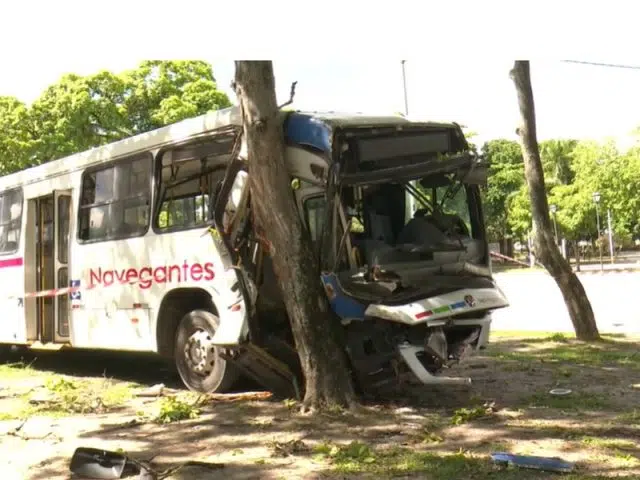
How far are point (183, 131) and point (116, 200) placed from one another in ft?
4.77

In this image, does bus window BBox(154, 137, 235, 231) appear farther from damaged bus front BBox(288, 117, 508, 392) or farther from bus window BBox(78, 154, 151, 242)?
damaged bus front BBox(288, 117, 508, 392)

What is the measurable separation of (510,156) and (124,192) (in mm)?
48166

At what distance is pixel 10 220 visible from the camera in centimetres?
1007

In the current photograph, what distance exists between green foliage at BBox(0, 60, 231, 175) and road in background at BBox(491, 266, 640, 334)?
14401 millimetres

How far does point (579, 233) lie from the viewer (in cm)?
4938

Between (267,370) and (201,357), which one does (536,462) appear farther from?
(201,357)

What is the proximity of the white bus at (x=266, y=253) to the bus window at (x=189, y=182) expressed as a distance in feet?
0.05

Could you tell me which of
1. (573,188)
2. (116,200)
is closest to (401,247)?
(116,200)

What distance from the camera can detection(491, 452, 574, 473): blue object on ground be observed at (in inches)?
170

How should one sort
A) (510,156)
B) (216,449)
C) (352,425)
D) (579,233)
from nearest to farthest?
(216,449) → (352,425) → (579,233) → (510,156)

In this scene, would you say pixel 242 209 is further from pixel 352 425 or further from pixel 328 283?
pixel 352 425

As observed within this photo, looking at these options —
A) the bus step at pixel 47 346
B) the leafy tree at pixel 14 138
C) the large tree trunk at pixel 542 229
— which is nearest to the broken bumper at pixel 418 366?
the large tree trunk at pixel 542 229

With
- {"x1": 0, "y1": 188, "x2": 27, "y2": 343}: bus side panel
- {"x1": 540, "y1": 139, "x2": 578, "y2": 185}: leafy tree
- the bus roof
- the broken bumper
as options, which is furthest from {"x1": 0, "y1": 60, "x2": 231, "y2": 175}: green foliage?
{"x1": 540, "y1": 139, "x2": 578, "y2": 185}: leafy tree

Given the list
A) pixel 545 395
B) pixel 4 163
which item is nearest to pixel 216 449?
pixel 545 395
